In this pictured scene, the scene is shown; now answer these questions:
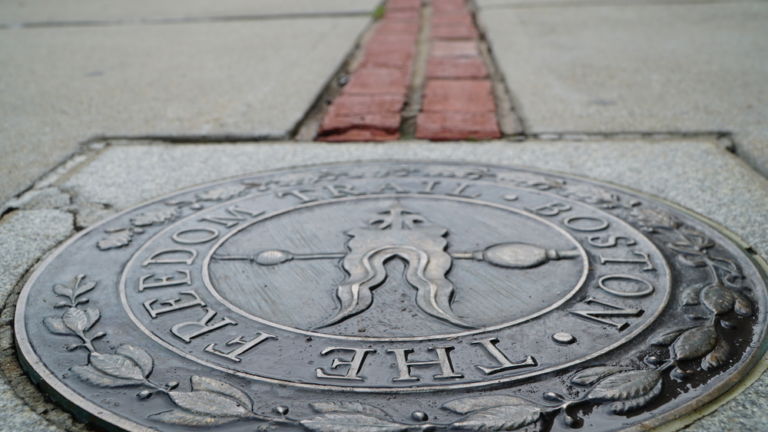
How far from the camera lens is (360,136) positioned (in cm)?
248

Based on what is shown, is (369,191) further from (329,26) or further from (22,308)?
(329,26)

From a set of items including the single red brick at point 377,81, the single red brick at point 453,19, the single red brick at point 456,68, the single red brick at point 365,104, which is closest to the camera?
the single red brick at point 365,104

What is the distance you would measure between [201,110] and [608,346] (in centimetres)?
202

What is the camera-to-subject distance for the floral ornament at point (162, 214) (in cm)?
170

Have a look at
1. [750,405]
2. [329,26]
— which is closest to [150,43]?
[329,26]

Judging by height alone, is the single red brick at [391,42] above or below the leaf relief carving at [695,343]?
above

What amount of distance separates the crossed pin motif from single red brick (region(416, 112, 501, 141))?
2.50 ft

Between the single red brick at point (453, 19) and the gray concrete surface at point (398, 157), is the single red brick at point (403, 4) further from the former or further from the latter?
the gray concrete surface at point (398, 157)

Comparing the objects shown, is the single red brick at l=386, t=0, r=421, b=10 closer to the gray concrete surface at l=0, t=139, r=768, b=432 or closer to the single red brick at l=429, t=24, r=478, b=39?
the single red brick at l=429, t=24, r=478, b=39

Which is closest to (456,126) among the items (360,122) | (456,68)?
(360,122)

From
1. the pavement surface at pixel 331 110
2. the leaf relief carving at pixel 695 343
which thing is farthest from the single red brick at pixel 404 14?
the leaf relief carving at pixel 695 343

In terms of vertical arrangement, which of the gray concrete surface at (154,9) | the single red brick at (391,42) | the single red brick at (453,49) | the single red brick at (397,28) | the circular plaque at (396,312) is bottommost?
the circular plaque at (396,312)

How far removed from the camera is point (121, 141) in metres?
2.51

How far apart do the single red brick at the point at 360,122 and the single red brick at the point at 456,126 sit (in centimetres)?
9
